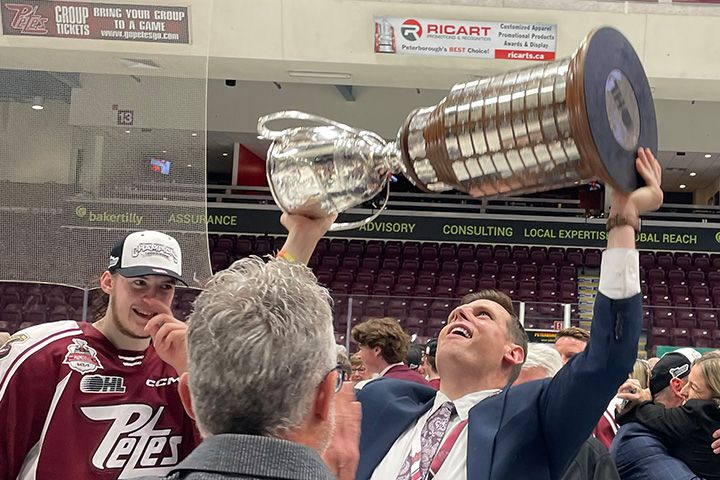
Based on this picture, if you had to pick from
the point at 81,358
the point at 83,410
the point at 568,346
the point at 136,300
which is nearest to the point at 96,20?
the point at 136,300

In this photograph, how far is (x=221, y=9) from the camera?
33.8ft

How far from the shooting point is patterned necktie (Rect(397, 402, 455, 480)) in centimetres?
220

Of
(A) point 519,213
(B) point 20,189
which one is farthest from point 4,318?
(A) point 519,213

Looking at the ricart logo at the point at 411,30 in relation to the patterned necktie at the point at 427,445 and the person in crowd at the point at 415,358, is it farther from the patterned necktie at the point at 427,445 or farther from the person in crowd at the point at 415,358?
the patterned necktie at the point at 427,445

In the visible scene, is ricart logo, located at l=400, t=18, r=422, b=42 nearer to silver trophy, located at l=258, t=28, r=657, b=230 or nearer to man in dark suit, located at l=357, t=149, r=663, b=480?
man in dark suit, located at l=357, t=149, r=663, b=480

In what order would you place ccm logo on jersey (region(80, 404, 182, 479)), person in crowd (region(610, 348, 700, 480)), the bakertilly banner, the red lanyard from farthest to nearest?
the bakertilly banner < person in crowd (region(610, 348, 700, 480)) < ccm logo on jersey (region(80, 404, 182, 479)) < the red lanyard

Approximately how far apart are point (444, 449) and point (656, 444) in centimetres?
133

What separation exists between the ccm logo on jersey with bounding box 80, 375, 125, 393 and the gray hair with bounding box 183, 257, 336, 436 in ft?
4.44

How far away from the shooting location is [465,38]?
10398 mm

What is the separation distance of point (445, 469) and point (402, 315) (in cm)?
718

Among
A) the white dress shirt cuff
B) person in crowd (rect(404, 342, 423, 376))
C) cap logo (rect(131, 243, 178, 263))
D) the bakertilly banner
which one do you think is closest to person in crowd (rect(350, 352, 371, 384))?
person in crowd (rect(404, 342, 423, 376))

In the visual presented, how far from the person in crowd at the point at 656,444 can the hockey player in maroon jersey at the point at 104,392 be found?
162 centimetres

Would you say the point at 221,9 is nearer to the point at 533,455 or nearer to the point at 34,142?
the point at 34,142

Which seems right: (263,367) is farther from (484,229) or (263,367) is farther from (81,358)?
(484,229)
